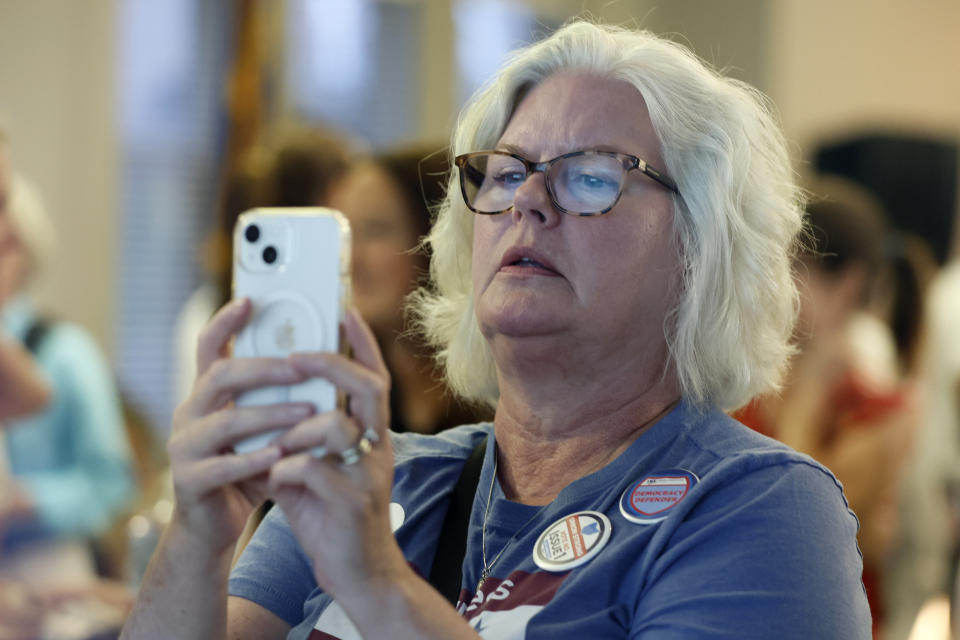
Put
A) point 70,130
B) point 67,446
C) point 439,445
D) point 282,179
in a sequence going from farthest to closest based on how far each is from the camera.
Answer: point 70,130, point 67,446, point 282,179, point 439,445

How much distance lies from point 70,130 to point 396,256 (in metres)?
2.70

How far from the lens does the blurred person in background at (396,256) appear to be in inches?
94.3

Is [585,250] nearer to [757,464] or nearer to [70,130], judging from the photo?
[757,464]

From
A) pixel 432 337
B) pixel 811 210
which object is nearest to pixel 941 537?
pixel 811 210

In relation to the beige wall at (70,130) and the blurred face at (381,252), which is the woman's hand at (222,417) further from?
the beige wall at (70,130)

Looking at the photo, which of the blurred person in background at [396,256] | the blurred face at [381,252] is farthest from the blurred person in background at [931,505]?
the blurred face at [381,252]

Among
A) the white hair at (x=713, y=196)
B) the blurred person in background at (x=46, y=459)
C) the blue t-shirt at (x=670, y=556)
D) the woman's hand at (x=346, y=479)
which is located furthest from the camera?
the blurred person in background at (x=46, y=459)

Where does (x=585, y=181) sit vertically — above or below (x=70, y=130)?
above

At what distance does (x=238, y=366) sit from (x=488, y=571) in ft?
1.45

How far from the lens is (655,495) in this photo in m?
1.11

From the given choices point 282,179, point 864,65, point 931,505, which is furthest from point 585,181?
point 864,65

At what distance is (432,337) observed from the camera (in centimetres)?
165

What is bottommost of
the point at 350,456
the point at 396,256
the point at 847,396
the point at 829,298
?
the point at 847,396

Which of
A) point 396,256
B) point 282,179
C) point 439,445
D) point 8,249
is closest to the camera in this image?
point 439,445
